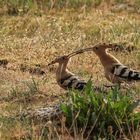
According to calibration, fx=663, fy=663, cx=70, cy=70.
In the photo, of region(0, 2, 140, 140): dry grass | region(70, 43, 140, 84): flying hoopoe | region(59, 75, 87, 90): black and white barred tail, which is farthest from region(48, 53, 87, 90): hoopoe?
region(70, 43, 140, 84): flying hoopoe

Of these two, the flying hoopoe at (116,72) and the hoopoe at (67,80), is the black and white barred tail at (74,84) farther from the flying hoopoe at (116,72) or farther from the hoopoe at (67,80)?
the flying hoopoe at (116,72)

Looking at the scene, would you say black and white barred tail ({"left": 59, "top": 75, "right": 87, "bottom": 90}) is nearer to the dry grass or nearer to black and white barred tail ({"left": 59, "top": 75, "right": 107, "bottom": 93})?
black and white barred tail ({"left": 59, "top": 75, "right": 107, "bottom": 93})

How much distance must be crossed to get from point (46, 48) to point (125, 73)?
116 inches

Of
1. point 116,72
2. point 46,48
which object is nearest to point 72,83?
point 116,72

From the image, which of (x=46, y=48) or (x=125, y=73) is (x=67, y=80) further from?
(x=46, y=48)

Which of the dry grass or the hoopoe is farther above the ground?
the hoopoe

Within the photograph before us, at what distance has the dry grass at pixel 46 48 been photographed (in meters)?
6.93

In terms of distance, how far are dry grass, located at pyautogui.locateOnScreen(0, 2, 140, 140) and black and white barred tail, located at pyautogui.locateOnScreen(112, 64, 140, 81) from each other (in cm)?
24

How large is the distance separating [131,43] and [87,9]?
12.2ft

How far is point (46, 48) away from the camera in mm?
10016

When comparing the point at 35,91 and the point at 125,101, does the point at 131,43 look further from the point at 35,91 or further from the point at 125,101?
the point at 125,101


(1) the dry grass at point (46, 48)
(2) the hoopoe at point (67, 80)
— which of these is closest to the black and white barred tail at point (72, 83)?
(2) the hoopoe at point (67, 80)

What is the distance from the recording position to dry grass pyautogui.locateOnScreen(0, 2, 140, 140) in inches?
273

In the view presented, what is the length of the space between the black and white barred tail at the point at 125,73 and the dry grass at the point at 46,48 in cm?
24
